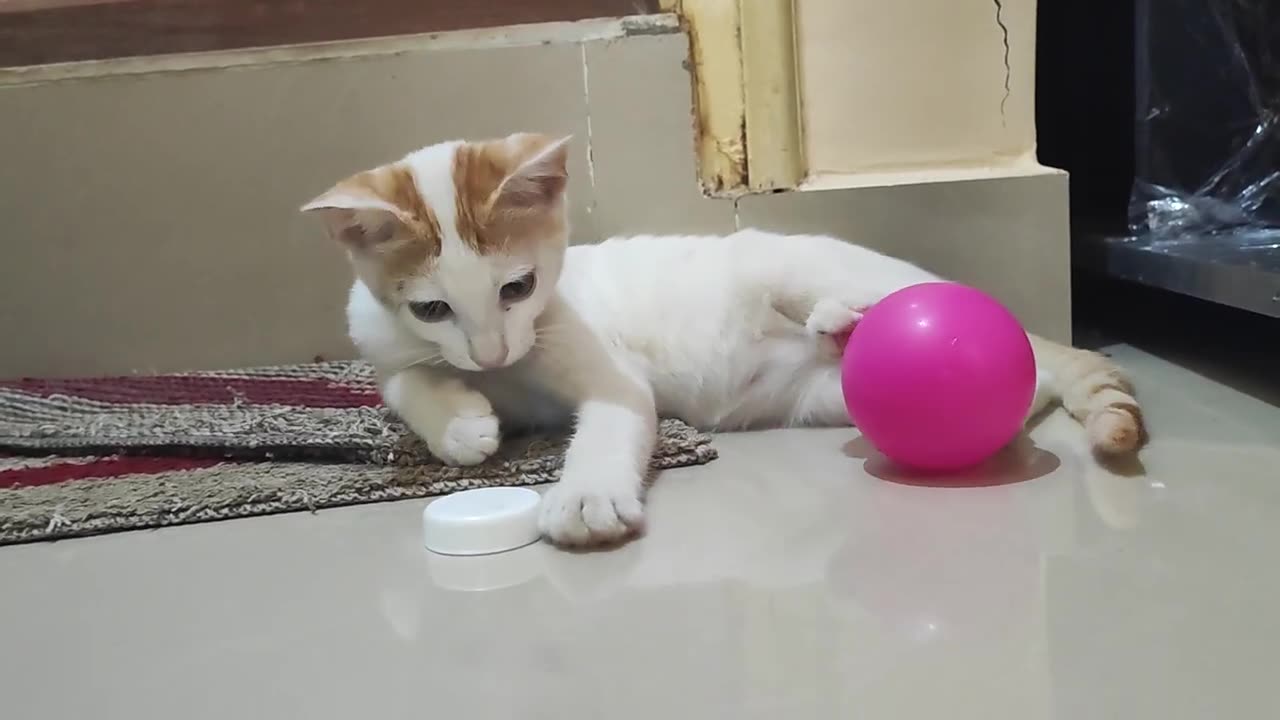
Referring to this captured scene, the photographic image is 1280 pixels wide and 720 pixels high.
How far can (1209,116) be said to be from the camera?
165 cm

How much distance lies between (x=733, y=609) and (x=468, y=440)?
1.47 feet

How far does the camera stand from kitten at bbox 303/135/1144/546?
1.09m

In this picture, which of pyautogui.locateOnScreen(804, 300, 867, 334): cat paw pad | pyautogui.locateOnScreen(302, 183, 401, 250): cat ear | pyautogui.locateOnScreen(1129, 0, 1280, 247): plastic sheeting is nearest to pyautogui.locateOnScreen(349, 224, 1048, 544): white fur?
pyautogui.locateOnScreen(804, 300, 867, 334): cat paw pad

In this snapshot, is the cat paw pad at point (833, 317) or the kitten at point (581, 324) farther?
the cat paw pad at point (833, 317)

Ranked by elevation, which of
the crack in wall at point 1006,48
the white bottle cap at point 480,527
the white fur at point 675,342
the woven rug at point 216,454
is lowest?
the woven rug at point 216,454

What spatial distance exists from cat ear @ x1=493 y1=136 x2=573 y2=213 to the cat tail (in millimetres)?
A: 649

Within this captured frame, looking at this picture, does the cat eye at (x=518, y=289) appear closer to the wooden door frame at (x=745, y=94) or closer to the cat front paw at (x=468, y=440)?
the cat front paw at (x=468, y=440)

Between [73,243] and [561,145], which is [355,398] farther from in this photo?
[73,243]

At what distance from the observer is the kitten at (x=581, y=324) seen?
42.8 inches

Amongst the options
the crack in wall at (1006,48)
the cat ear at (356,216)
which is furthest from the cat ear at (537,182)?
the crack in wall at (1006,48)

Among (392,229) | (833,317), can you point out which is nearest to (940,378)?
(833,317)

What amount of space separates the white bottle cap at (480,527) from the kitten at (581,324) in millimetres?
23

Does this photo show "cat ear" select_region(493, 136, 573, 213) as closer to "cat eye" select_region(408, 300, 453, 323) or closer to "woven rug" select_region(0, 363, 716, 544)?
"cat eye" select_region(408, 300, 453, 323)

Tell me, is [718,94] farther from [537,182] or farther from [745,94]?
[537,182]
